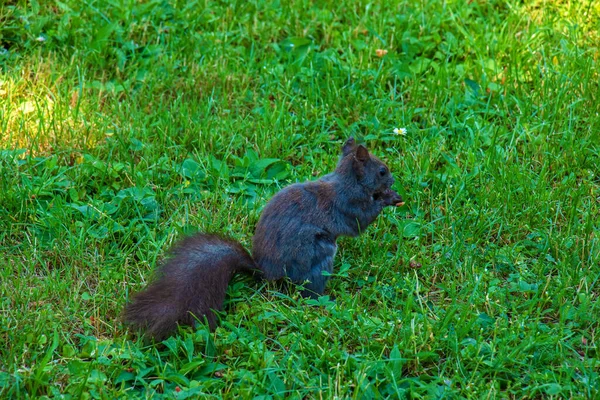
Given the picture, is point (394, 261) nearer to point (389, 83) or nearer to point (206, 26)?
point (389, 83)

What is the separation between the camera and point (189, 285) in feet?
11.6

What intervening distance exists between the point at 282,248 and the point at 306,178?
3.14 ft

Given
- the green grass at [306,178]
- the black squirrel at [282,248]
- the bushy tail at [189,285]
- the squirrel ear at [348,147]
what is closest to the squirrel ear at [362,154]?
the black squirrel at [282,248]

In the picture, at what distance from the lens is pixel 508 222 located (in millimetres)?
4293

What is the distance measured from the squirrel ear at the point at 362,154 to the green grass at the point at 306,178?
440 mm

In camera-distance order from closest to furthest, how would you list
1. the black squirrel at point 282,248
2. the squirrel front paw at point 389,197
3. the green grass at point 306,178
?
the green grass at point 306,178 < the black squirrel at point 282,248 < the squirrel front paw at point 389,197

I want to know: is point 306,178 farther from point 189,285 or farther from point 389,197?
point 189,285

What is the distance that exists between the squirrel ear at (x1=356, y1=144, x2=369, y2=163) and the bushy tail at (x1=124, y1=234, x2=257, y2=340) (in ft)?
2.42

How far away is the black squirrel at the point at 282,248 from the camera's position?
3482 mm

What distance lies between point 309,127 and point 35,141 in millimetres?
1639

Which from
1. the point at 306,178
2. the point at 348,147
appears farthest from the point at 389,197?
the point at 306,178

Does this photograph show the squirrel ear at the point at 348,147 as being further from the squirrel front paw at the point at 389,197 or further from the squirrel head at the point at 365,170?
the squirrel front paw at the point at 389,197

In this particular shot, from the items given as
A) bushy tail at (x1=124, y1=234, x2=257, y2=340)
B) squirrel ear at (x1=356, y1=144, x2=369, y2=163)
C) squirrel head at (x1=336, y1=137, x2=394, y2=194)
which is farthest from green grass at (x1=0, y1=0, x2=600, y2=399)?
squirrel ear at (x1=356, y1=144, x2=369, y2=163)

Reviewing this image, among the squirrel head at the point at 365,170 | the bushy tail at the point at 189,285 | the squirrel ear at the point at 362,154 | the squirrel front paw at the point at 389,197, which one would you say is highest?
the squirrel ear at the point at 362,154
